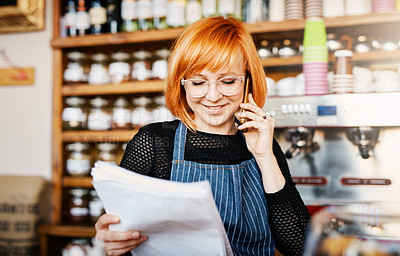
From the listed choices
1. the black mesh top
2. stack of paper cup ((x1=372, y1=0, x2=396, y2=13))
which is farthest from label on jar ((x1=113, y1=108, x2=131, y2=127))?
stack of paper cup ((x1=372, y1=0, x2=396, y2=13))

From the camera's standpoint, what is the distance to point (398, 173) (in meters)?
1.61

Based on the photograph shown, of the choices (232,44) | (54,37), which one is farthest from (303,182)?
(54,37)

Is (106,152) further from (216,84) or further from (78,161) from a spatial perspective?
(216,84)

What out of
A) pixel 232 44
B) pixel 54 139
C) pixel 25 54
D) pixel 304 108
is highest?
pixel 25 54

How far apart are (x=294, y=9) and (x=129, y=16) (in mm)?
852

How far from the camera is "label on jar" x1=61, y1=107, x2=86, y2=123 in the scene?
6.89 ft

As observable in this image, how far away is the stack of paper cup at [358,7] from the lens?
5.57 ft

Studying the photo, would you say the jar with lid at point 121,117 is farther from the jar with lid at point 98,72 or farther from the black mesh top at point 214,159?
the black mesh top at point 214,159

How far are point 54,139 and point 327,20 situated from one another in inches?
60.6

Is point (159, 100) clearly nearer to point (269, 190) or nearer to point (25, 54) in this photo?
point (25, 54)

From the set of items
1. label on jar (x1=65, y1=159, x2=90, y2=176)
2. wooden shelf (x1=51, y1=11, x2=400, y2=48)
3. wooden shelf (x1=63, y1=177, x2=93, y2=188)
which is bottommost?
wooden shelf (x1=63, y1=177, x2=93, y2=188)

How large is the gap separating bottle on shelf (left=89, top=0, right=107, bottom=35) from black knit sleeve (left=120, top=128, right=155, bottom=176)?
3.91 ft

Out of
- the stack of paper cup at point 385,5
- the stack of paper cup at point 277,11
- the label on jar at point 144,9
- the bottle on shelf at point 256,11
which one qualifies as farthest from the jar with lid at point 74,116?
the stack of paper cup at point 385,5

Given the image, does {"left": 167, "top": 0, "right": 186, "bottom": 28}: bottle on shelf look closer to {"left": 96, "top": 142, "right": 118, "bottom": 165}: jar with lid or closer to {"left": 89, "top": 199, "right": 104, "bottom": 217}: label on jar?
{"left": 96, "top": 142, "right": 118, "bottom": 165}: jar with lid
